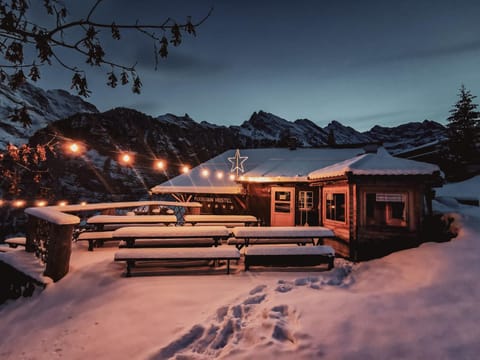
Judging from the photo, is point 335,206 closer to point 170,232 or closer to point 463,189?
point 170,232

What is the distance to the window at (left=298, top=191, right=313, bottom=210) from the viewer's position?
474 inches

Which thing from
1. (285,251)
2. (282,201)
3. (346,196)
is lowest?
(285,251)

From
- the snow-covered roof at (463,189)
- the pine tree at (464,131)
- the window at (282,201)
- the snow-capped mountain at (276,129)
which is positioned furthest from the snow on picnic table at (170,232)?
the snow-capped mountain at (276,129)

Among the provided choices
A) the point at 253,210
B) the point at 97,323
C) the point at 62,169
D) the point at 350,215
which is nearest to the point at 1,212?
the point at 62,169

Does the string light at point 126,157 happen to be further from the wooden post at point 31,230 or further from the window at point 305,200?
the window at point 305,200

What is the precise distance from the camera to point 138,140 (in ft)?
184

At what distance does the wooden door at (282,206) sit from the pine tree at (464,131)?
666 inches

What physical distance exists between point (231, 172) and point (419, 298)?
42.4 ft

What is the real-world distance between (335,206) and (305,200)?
2.55 meters

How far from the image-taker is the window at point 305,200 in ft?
39.5

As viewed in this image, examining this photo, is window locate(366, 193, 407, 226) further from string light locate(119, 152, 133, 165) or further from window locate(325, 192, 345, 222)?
string light locate(119, 152, 133, 165)

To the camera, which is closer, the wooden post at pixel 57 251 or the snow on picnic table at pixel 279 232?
the wooden post at pixel 57 251

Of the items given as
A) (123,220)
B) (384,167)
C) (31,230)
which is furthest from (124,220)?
(384,167)

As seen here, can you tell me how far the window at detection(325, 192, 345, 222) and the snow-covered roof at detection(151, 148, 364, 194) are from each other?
6.57 feet
